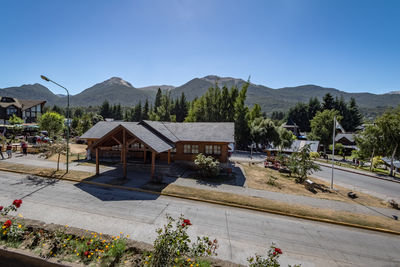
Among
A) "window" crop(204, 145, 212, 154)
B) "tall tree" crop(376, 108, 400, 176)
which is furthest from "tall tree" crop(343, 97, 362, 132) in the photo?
"window" crop(204, 145, 212, 154)

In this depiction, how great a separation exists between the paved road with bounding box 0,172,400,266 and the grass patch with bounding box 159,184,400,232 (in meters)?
0.78

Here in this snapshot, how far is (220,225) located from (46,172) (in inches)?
684

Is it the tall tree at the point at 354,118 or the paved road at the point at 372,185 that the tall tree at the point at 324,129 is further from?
the tall tree at the point at 354,118

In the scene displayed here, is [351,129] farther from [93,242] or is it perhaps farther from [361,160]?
[93,242]

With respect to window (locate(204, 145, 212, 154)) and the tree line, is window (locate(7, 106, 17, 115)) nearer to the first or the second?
window (locate(204, 145, 212, 154))

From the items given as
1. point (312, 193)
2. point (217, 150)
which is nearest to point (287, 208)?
point (312, 193)

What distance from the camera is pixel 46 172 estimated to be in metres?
17.0

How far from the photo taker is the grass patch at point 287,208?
11.5 meters

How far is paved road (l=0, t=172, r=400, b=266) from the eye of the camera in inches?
320

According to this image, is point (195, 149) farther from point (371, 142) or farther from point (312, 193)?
point (371, 142)

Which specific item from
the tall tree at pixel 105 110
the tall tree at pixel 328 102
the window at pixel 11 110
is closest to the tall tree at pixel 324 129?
the tall tree at pixel 328 102

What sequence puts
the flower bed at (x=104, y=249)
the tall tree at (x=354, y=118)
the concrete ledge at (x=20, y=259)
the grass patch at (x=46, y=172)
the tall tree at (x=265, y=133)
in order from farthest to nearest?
the tall tree at (x=354, y=118) → the tall tree at (x=265, y=133) → the grass patch at (x=46, y=172) → the flower bed at (x=104, y=249) → the concrete ledge at (x=20, y=259)

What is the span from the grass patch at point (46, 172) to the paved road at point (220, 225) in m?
2.69

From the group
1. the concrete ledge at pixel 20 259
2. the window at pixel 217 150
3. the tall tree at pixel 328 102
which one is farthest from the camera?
the tall tree at pixel 328 102
